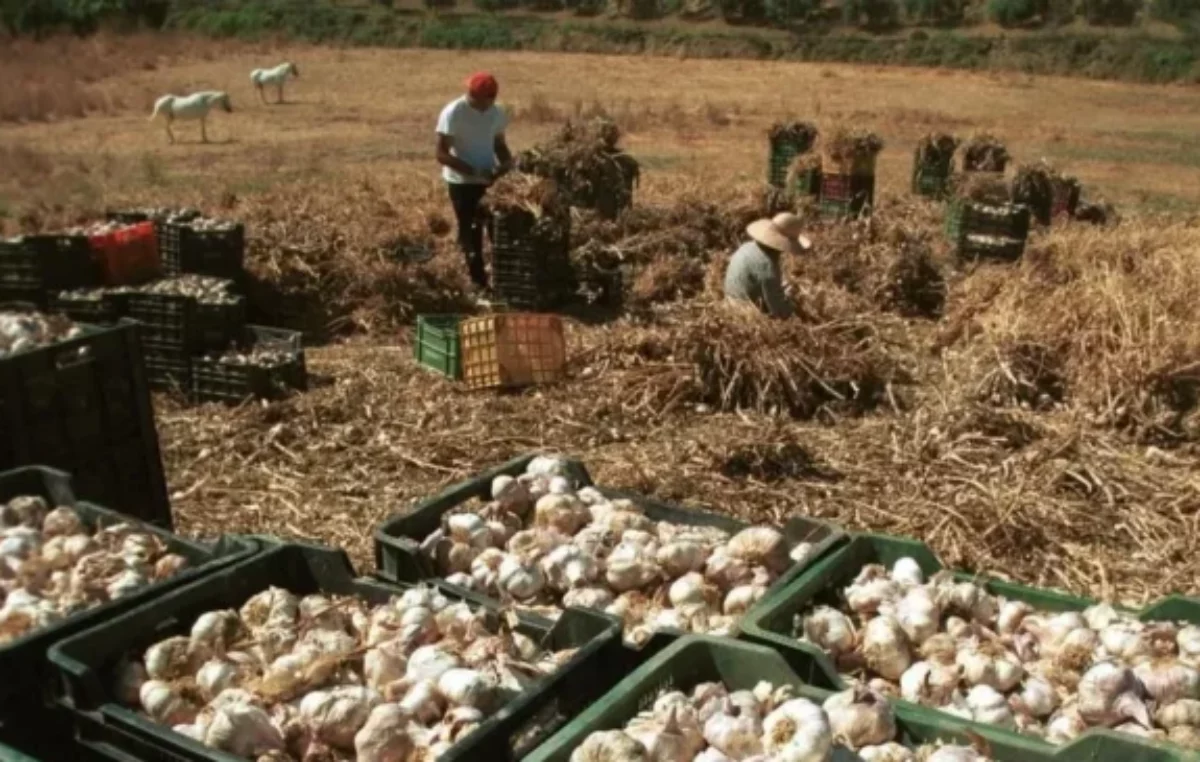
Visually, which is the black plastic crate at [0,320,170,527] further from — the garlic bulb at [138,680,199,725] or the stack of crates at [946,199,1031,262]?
the stack of crates at [946,199,1031,262]

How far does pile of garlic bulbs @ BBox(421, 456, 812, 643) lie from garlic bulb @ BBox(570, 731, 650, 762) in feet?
2.57

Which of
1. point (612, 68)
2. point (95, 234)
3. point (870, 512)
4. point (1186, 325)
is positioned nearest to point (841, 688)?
point (870, 512)

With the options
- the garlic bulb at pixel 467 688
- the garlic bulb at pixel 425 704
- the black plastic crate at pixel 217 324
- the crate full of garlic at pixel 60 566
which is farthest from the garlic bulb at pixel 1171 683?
the black plastic crate at pixel 217 324

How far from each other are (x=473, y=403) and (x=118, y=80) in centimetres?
2488

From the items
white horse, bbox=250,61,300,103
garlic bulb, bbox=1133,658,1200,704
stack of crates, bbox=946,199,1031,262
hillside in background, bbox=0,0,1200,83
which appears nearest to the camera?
garlic bulb, bbox=1133,658,1200,704

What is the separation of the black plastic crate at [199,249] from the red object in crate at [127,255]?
0.29 meters

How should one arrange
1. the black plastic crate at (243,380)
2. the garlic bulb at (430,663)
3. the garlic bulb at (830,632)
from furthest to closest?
the black plastic crate at (243,380) → the garlic bulb at (830,632) → the garlic bulb at (430,663)

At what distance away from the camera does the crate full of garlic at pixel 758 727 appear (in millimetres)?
2283

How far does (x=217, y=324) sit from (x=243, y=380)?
0.65 metres

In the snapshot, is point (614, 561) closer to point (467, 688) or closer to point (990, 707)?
point (467, 688)

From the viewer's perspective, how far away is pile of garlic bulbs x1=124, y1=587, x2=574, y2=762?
2.41 m

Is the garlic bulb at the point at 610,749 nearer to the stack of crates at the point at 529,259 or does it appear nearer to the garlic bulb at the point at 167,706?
the garlic bulb at the point at 167,706

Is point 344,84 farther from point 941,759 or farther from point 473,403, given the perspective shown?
point 941,759

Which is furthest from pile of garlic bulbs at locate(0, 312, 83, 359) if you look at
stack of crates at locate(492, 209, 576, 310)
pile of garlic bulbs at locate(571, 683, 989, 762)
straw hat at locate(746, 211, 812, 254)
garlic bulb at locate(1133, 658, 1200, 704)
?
stack of crates at locate(492, 209, 576, 310)
